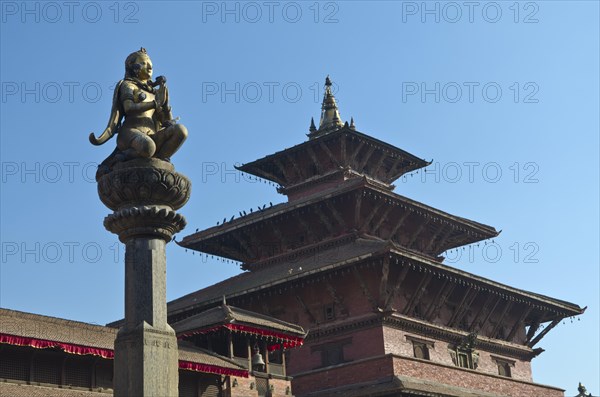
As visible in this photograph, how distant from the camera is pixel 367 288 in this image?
34531mm

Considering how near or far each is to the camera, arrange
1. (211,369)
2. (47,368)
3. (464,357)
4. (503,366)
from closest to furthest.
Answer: (47,368), (211,369), (464,357), (503,366)

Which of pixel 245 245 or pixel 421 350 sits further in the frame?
pixel 245 245

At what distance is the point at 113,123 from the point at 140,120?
0.38m

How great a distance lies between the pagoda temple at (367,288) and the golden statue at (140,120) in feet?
63.2

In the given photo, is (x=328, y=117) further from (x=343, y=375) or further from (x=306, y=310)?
(x=343, y=375)

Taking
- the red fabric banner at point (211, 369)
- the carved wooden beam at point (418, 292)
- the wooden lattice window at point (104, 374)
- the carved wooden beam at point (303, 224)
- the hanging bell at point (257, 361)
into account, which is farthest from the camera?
the carved wooden beam at point (303, 224)

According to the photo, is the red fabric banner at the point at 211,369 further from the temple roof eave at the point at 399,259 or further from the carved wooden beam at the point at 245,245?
the carved wooden beam at the point at 245,245

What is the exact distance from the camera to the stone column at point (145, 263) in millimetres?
10250

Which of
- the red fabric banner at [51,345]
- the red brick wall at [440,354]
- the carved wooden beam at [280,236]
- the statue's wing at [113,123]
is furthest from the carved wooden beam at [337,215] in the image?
the statue's wing at [113,123]

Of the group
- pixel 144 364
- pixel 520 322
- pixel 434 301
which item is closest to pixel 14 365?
pixel 144 364

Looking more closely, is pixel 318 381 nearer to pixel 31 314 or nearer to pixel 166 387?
pixel 31 314

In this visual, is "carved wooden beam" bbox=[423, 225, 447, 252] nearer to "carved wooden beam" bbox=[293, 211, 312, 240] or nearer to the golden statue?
"carved wooden beam" bbox=[293, 211, 312, 240]

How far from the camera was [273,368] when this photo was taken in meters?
29.5

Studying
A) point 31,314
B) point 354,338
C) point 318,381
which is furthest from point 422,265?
point 31,314
